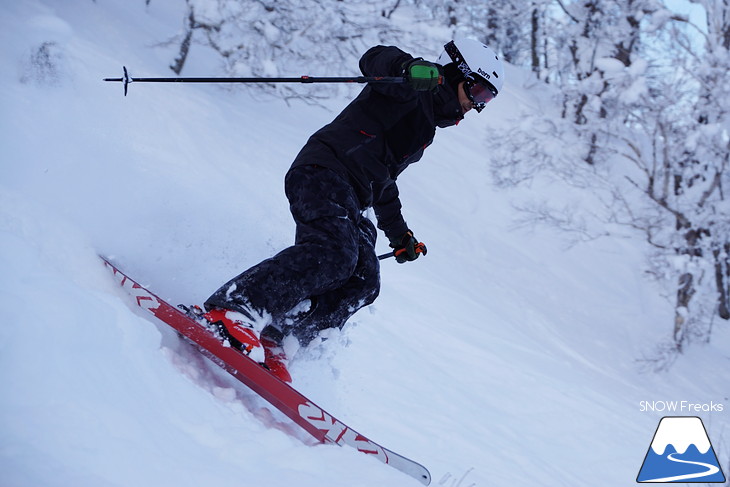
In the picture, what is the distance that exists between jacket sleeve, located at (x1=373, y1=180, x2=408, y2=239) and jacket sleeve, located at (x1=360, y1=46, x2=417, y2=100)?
867mm

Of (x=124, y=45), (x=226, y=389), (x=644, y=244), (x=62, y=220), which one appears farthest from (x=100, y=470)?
(x=644, y=244)

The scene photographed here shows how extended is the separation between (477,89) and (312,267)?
1322 millimetres

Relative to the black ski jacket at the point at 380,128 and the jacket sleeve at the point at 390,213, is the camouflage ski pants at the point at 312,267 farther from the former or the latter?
the jacket sleeve at the point at 390,213

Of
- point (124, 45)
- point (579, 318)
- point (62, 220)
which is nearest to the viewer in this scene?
point (62, 220)

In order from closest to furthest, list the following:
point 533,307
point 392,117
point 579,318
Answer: point 392,117, point 533,307, point 579,318

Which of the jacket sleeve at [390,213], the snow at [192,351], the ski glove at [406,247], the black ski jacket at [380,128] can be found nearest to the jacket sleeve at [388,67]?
the black ski jacket at [380,128]

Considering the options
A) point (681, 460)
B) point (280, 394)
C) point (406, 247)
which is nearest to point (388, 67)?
point (406, 247)

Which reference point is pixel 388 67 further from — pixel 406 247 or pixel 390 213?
pixel 406 247

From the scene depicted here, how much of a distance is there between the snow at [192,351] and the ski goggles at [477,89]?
1.54 m

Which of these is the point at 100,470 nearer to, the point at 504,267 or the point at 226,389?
the point at 226,389

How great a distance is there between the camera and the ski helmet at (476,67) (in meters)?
3.31

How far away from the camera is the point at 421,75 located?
9.61 feet

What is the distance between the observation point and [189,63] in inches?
438

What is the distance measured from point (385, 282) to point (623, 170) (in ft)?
40.2
